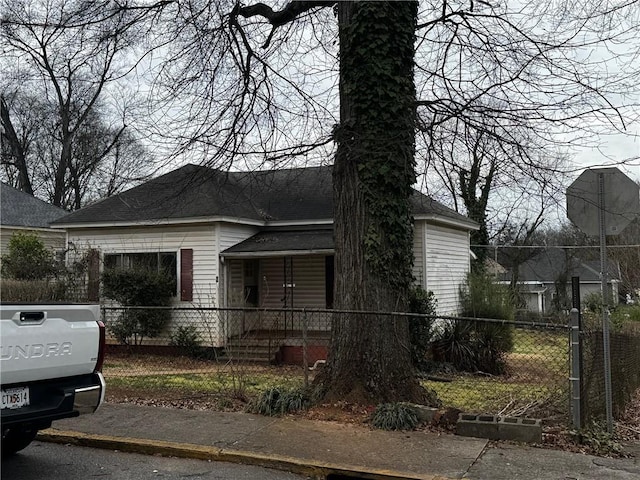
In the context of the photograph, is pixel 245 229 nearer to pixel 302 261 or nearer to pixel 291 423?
pixel 302 261

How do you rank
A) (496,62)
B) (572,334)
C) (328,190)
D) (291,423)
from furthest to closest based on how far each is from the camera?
(328,190), (496,62), (291,423), (572,334)

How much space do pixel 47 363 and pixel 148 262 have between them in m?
11.8

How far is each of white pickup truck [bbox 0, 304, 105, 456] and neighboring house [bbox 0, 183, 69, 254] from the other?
649 inches

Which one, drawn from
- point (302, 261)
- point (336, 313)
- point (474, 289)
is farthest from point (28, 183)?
point (336, 313)

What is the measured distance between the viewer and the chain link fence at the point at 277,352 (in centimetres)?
1097

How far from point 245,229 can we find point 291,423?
10.4 m

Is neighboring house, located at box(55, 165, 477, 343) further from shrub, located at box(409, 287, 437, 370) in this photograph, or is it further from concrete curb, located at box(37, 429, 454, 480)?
concrete curb, located at box(37, 429, 454, 480)

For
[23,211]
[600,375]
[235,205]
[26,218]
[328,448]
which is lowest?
→ [328,448]

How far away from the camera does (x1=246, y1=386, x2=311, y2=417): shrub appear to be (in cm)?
723

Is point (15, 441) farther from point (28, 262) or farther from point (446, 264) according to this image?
point (446, 264)

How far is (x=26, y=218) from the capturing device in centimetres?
2248

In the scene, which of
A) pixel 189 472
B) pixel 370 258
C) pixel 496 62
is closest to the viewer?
pixel 189 472

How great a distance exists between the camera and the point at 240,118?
385 inches

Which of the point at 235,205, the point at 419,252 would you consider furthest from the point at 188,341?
the point at 419,252
